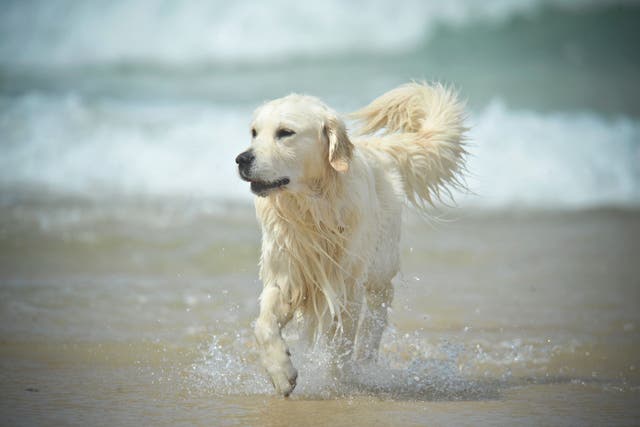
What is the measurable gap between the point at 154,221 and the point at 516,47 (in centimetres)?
1251

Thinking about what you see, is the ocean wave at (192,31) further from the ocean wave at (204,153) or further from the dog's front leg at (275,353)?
the dog's front leg at (275,353)

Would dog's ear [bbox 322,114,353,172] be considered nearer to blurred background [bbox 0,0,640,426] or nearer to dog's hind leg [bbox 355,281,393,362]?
dog's hind leg [bbox 355,281,393,362]

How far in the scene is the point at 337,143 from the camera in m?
4.32

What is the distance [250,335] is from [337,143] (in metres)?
1.89

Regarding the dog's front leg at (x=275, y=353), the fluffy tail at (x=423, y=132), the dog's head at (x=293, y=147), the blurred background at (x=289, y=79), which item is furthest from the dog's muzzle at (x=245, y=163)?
the blurred background at (x=289, y=79)

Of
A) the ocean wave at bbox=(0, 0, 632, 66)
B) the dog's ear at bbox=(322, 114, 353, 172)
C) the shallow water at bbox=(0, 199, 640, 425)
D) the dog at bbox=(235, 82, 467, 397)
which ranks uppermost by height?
the ocean wave at bbox=(0, 0, 632, 66)

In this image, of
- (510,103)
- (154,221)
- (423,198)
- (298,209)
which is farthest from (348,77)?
(298,209)

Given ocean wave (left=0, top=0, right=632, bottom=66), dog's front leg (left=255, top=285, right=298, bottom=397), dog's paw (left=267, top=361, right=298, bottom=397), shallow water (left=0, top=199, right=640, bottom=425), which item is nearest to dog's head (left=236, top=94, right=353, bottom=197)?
dog's front leg (left=255, top=285, right=298, bottom=397)

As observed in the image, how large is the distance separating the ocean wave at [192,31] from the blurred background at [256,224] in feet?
0.16

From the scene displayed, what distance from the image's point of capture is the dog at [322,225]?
418 centimetres

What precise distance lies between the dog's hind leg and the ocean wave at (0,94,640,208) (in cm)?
622

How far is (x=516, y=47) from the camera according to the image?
1942 cm

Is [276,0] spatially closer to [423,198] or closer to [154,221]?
[154,221]

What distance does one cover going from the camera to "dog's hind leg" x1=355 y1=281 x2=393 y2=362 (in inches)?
191
